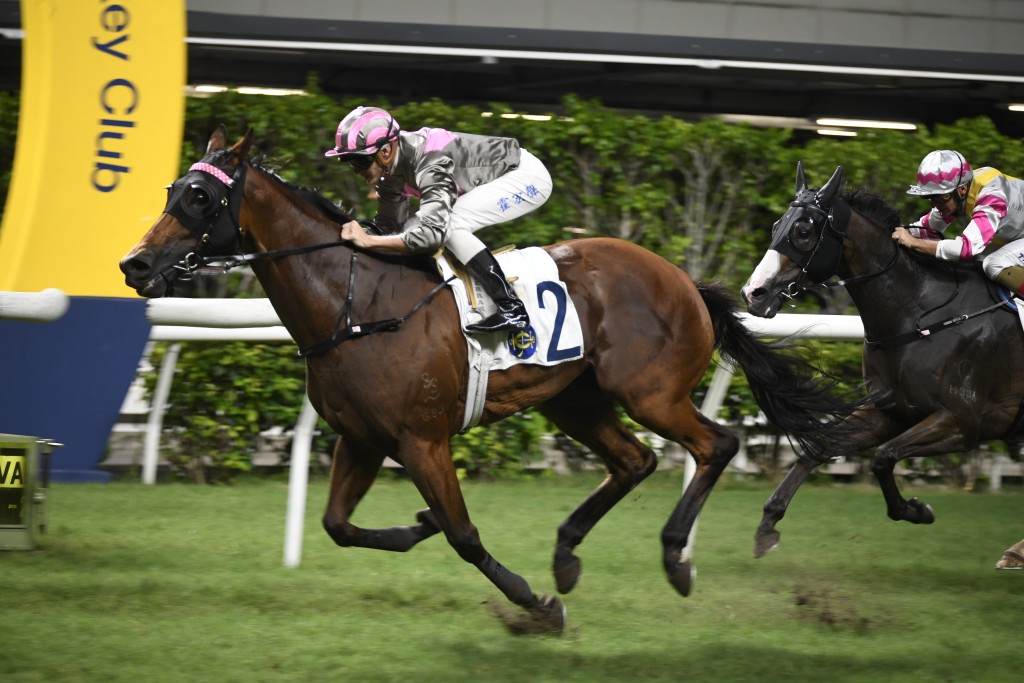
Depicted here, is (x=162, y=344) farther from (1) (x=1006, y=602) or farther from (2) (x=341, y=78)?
(1) (x=1006, y=602)

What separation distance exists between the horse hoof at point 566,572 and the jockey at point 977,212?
2.07m

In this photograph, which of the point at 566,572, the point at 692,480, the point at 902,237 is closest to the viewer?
the point at 566,572

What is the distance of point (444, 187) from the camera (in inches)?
157

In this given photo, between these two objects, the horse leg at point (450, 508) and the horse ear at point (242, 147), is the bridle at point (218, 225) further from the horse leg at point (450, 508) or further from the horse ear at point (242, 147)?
the horse leg at point (450, 508)

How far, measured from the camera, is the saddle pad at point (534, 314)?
13.4 ft

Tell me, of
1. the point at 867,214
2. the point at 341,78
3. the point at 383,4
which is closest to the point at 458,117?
the point at 383,4

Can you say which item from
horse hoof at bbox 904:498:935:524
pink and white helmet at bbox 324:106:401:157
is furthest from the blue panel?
horse hoof at bbox 904:498:935:524

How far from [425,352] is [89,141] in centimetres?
280

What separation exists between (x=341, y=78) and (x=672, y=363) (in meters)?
5.27

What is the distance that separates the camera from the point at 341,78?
29.3 ft

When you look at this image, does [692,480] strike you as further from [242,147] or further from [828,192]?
[242,147]

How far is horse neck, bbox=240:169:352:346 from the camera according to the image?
3.84 m

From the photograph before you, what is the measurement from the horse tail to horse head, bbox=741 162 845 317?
0.56 feet

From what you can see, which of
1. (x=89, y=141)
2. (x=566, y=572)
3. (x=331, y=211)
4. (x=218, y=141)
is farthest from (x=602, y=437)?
(x=89, y=141)
